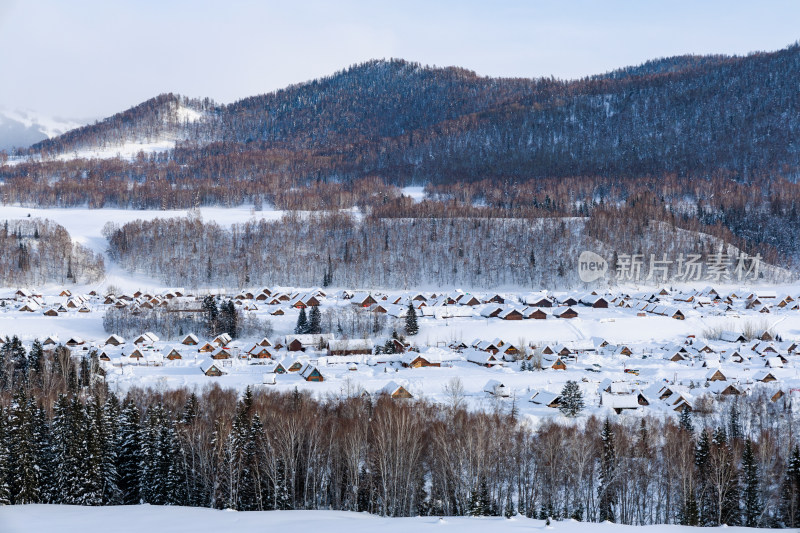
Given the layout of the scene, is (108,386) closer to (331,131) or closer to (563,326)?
(563,326)

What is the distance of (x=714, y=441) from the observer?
22.2 metres

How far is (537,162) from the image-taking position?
470 ft

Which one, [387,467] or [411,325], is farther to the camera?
[411,325]

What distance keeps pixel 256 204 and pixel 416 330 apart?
79266 mm

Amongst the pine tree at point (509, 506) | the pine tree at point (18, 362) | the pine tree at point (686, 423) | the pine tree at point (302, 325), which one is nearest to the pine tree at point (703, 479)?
the pine tree at point (686, 423)

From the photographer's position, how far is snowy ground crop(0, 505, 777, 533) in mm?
13963

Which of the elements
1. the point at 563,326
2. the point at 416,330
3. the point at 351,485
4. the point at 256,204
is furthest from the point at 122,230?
the point at 351,485

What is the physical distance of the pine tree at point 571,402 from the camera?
28.6 meters

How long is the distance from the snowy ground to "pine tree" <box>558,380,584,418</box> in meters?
13.3

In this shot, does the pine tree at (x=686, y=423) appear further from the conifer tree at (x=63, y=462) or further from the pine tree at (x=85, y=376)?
the pine tree at (x=85, y=376)

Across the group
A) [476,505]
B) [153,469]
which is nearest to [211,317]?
[153,469]

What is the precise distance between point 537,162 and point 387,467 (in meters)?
129

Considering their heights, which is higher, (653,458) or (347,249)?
(347,249)

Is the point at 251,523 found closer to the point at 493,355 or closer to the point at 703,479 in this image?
the point at 703,479
